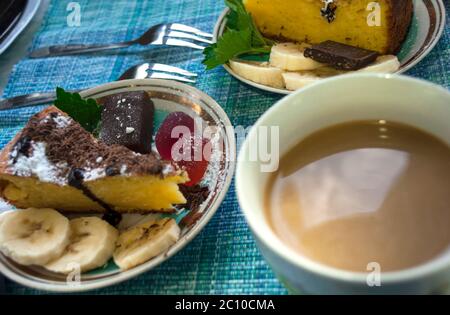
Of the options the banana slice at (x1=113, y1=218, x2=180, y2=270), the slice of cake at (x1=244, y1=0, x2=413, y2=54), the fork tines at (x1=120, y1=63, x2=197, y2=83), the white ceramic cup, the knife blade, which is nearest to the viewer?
the white ceramic cup

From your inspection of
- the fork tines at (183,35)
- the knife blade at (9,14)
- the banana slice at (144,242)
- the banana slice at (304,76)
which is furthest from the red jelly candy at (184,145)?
the knife blade at (9,14)

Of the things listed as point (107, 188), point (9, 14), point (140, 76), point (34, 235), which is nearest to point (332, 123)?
point (107, 188)

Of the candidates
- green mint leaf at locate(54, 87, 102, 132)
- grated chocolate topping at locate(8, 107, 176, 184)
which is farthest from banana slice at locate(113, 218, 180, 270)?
green mint leaf at locate(54, 87, 102, 132)

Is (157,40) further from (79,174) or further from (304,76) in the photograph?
(79,174)

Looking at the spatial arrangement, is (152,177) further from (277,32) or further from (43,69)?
(43,69)

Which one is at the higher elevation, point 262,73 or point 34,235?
point 262,73

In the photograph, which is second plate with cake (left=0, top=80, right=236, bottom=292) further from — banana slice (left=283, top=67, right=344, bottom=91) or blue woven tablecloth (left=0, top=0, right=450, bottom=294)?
banana slice (left=283, top=67, right=344, bottom=91)

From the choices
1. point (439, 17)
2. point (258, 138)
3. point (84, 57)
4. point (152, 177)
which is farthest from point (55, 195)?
point (439, 17)
